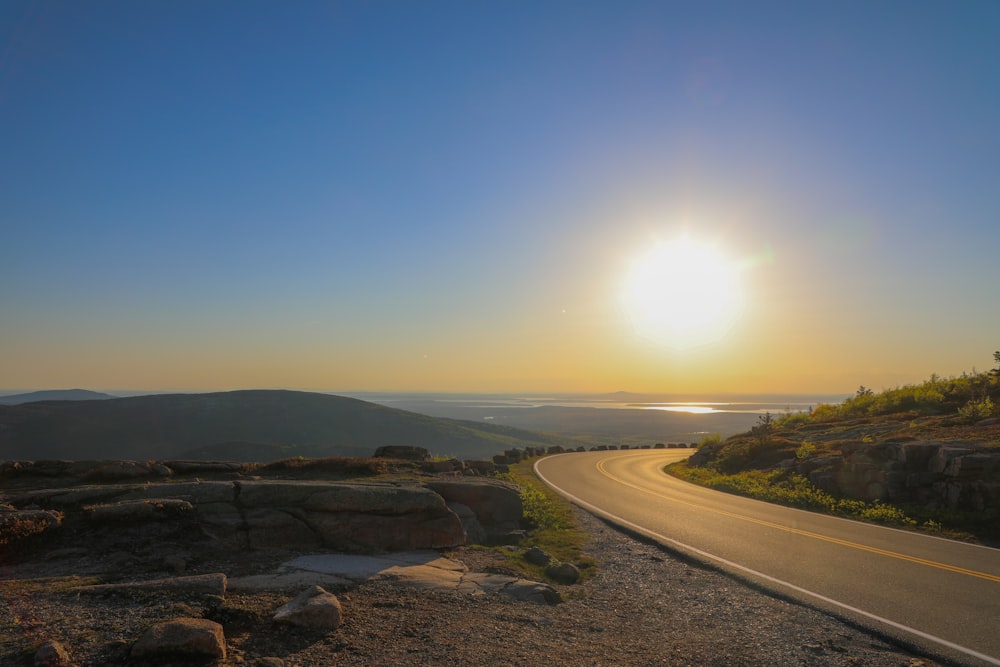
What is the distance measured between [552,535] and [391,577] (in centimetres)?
618

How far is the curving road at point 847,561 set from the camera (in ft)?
26.7

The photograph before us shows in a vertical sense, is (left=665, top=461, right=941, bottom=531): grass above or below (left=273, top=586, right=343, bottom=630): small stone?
below

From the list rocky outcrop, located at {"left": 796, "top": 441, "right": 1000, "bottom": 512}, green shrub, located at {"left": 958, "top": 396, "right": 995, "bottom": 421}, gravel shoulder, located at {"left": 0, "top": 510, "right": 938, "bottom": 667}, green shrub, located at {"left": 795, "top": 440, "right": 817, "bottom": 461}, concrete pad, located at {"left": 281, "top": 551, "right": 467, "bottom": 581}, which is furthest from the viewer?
green shrub, located at {"left": 795, "top": 440, "right": 817, "bottom": 461}

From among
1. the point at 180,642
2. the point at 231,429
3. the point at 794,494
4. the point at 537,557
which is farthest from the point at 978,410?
the point at 231,429

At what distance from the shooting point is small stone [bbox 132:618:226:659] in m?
5.73

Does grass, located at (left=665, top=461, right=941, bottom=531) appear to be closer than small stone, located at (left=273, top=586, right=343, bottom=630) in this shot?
No

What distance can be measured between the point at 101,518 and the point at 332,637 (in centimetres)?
620

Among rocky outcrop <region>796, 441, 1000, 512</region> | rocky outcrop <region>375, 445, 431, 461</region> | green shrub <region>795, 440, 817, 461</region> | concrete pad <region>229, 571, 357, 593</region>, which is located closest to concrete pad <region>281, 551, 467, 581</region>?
concrete pad <region>229, 571, 357, 593</region>

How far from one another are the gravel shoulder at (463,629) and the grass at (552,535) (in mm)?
2079

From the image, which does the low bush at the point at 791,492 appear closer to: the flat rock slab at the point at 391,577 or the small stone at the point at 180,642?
the flat rock slab at the point at 391,577

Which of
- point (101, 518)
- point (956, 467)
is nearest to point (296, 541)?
point (101, 518)

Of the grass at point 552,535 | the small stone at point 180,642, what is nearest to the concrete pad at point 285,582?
the small stone at point 180,642

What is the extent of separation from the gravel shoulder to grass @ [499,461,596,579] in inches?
81.9

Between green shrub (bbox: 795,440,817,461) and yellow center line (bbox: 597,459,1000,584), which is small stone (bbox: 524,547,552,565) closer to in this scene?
yellow center line (bbox: 597,459,1000,584)
